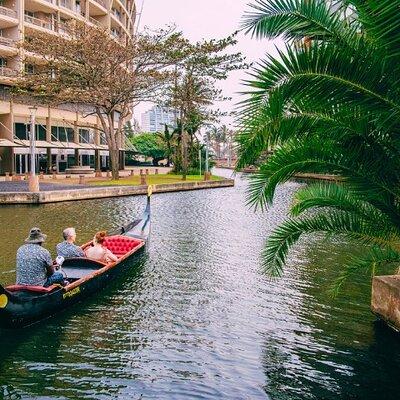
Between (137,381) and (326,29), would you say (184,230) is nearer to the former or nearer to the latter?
(137,381)

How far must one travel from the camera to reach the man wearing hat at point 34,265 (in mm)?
9852

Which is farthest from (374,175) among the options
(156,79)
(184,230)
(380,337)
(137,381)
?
(156,79)

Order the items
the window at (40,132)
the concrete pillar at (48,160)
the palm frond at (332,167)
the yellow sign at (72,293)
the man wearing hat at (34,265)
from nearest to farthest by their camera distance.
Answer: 1. the palm frond at (332,167)
2. the man wearing hat at (34,265)
3. the yellow sign at (72,293)
4. the window at (40,132)
5. the concrete pillar at (48,160)

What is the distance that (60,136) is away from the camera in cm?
5619

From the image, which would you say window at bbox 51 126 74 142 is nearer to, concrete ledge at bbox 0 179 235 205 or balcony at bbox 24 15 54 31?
balcony at bbox 24 15 54 31

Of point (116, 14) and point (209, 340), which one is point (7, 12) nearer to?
point (116, 14)

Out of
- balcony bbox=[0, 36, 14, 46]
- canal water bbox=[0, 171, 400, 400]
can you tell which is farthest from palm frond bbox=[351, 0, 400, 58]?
balcony bbox=[0, 36, 14, 46]

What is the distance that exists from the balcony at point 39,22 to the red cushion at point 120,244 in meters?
41.1

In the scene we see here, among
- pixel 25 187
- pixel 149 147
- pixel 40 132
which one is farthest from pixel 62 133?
pixel 149 147

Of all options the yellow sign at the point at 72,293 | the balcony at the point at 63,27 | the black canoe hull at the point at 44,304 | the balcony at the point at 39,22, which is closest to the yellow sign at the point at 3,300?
the black canoe hull at the point at 44,304

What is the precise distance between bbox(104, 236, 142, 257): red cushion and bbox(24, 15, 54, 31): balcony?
135ft

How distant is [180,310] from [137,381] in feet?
11.6

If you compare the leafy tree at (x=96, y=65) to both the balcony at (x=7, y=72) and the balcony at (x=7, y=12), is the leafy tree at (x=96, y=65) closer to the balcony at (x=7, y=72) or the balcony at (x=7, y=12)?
the balcony at (x=7, y=72)

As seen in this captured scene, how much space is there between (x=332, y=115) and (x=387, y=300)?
4.43 meters
